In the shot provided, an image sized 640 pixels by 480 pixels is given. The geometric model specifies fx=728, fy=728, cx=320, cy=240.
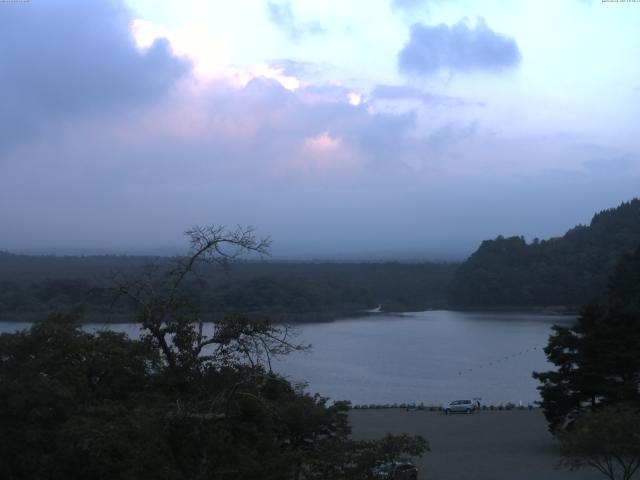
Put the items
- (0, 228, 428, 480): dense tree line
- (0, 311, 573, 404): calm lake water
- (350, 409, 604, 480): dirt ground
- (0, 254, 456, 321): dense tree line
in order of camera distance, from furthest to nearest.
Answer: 1. (0, 254, 456, 321): dense tree line
2. (0, 311, 573, 404): calm lake water
3. (350, 409, 604, 480): dirt ground
4. (0, 228, 428, 480): dense tree line

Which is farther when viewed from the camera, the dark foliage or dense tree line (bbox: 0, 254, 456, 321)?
dense tree line (bbox: 0, 254, 456, 321)

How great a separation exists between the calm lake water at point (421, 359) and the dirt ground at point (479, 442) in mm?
1951

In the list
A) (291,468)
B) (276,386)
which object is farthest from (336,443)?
(276,386)

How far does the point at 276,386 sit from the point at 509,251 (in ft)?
142

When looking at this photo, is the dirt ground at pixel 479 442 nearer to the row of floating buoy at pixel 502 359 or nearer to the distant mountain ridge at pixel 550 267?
the row of floating buoy at pixel 502 359

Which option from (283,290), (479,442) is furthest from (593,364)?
(283,290)

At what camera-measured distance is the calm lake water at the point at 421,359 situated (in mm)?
16547

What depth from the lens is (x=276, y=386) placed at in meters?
4.41

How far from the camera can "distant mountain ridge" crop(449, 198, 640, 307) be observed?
38691 millimetres

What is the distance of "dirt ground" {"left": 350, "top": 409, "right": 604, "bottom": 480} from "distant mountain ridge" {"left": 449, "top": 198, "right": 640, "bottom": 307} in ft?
83.7

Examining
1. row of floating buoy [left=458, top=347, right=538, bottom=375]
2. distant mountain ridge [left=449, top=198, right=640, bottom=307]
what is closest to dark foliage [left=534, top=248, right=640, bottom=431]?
row of floating buoy [left=458, top=347, right=538, bottom=375]

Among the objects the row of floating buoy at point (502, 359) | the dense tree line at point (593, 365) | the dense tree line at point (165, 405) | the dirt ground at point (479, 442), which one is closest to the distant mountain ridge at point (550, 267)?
the row of floating buoy at point (502, 359)

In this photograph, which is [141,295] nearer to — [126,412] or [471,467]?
[126,412]

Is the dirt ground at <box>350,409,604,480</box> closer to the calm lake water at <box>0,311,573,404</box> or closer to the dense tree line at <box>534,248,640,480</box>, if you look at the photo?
the dense tree line at <box>534,248,640,480</box>
